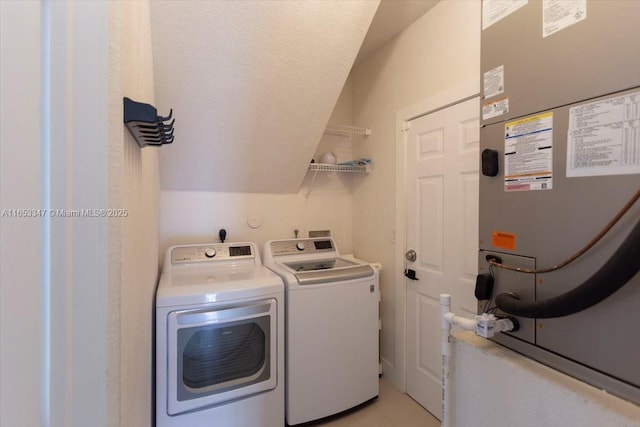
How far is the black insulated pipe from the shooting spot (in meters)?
0.56

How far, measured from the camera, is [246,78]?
1659 mm

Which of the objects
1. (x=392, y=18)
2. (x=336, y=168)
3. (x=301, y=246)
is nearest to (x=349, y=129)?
(x=336, y=168)

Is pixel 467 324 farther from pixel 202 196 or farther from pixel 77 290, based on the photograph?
pixel 202 196

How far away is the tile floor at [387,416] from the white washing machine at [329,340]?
85 millimetres

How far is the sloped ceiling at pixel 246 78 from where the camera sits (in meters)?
1.43

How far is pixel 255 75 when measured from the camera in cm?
166

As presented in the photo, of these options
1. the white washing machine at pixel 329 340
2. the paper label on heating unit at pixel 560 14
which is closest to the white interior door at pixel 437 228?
the white washing machine at pixel 329 340

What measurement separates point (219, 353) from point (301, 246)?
101 centimetres

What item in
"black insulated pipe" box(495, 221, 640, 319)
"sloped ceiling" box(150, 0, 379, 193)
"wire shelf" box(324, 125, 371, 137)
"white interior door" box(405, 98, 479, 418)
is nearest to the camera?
"black insulated pipe" box(495, 221, 640, 319)

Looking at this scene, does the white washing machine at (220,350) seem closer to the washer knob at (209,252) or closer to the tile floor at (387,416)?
the washer knob at (209,252)

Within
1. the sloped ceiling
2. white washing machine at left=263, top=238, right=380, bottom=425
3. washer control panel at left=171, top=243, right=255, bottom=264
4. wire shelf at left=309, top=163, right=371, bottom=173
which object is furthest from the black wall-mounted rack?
wire shelf at left=309, top=163, right=371, bottom=173

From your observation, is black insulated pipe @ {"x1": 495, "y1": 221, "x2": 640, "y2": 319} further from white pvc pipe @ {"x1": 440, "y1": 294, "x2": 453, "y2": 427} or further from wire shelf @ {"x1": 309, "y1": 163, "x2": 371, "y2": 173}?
wire shelf @ {"x1": 309, "y1": 163, "x2": 371, "y2": 173}

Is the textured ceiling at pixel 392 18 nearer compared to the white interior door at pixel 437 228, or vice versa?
the white interior door at pixel 437 228

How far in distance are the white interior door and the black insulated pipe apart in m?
0.92
